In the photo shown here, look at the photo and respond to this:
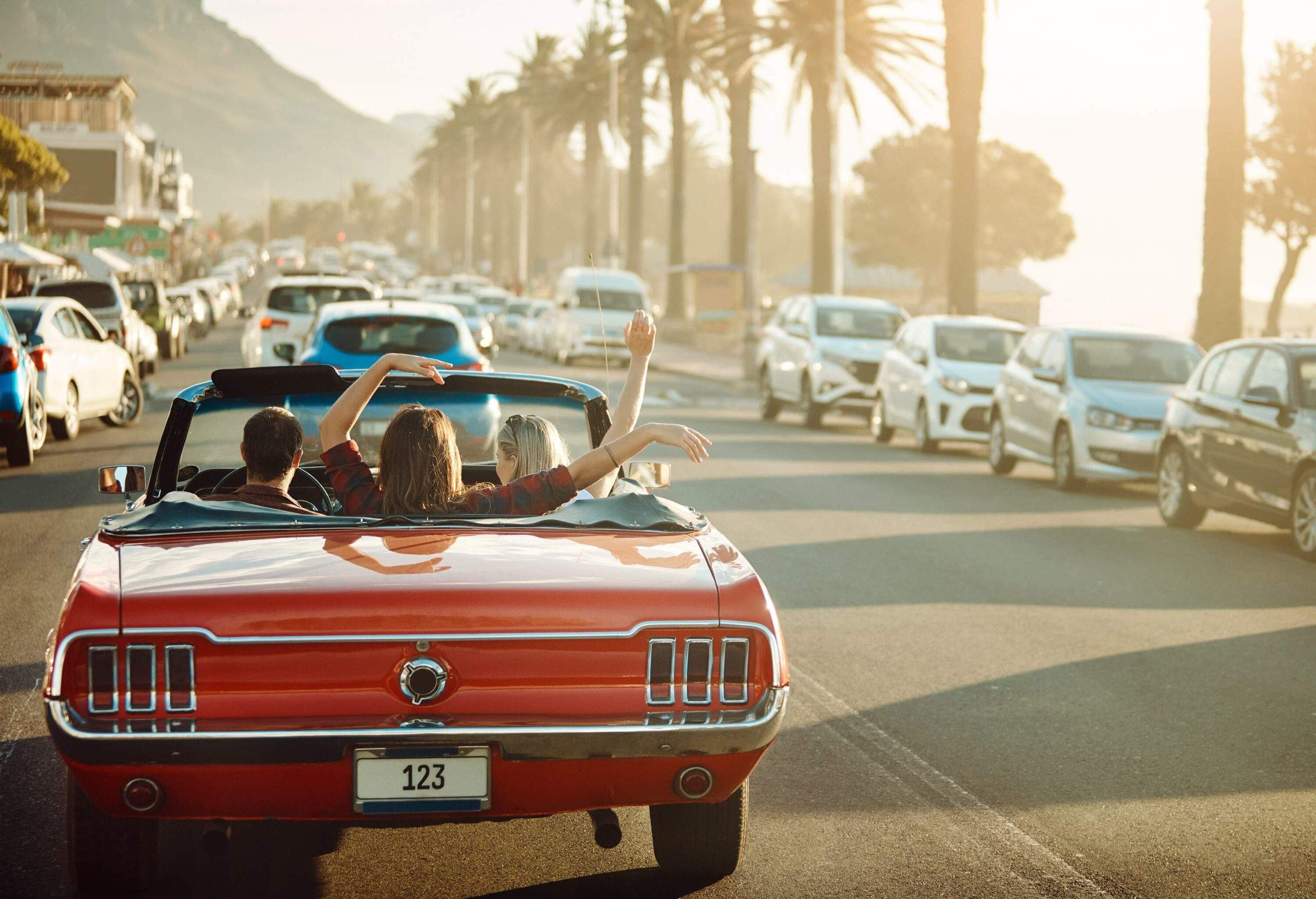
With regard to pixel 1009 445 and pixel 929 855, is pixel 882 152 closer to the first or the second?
pixel 1009 445

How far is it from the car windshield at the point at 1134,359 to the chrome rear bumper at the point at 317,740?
1433cm

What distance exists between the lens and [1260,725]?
7.26 meters

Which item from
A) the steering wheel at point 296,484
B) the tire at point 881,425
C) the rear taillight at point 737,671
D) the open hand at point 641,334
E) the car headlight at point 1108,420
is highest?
the open hand at point 641,334

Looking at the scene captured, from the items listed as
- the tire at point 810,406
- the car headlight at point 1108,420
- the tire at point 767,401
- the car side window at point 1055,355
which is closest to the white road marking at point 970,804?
the car headlight at point 1108,420

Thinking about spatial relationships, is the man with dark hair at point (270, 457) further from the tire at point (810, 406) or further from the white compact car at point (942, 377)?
the tire at point (810, 406)

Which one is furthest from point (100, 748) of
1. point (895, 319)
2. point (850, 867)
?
point (895, 319)

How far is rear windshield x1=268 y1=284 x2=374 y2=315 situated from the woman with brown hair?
18213mm

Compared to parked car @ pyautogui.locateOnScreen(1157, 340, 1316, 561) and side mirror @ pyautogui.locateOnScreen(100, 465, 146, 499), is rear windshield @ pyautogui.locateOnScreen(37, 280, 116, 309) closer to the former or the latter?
parked car @ pyautogui.locateOnScreen(1157, 340, 1316, 561)

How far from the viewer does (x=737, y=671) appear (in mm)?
4449

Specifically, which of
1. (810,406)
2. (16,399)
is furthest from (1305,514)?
(810,406)

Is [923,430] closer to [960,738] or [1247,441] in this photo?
[1247,441]

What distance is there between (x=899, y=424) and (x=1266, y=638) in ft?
44.0

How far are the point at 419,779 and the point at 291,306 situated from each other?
2022cm

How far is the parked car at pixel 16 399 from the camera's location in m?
16.7
